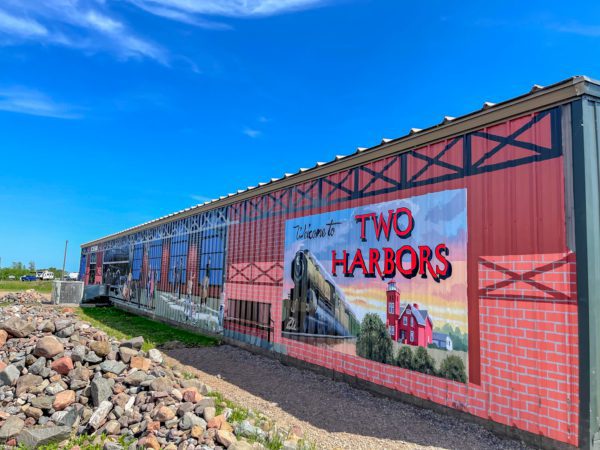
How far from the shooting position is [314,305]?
376 inches

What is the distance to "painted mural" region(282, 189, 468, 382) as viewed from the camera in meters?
6.43

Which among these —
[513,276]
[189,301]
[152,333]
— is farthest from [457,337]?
[189,301]

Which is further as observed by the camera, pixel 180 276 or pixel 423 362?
pixel 180 276

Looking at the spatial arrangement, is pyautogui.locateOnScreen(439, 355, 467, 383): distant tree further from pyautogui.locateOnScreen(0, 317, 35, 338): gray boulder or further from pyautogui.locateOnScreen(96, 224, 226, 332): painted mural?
pyautogui.locateOnScreen(96, 224, 226, 332): painted mural

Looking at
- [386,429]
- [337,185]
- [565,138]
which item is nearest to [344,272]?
[337,185]

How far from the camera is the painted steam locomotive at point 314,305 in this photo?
864 centimetres

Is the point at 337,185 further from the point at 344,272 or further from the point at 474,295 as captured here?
the point at 474,295

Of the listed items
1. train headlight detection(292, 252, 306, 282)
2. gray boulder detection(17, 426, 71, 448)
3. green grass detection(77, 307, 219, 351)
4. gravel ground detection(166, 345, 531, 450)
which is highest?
Result: train headlight detection(292, 252, 306, 282)

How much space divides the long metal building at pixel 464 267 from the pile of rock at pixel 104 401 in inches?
123

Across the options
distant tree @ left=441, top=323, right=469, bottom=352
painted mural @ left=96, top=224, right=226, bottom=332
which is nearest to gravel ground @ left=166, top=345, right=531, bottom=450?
distant tree @ left=441, top=323, right=469, bottom=352

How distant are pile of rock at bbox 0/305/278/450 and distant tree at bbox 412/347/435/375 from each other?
294cm

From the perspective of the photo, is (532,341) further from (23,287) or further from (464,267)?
(23,287)

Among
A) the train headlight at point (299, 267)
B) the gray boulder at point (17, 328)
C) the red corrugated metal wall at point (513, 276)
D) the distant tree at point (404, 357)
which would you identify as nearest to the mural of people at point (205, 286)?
the train headlight at point (299, 267)

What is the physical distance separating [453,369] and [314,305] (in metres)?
3.88
